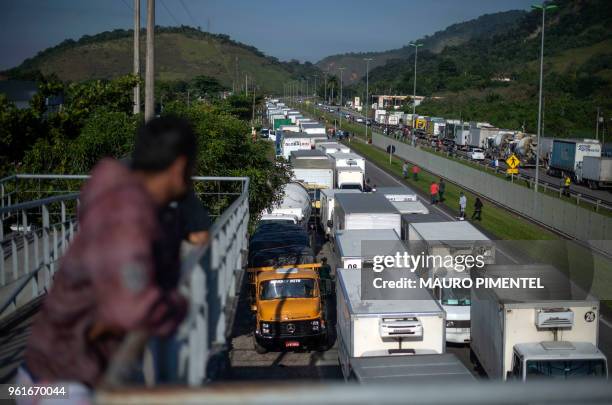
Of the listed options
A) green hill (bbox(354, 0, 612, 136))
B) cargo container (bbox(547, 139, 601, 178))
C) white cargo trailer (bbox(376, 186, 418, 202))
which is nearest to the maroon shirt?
white cargo trailer (bbox(376, 186, 418, 202))

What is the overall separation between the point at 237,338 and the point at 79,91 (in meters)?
8.08

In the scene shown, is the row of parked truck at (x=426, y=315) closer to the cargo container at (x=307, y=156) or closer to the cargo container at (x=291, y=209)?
the cargo container at (x=291, y=209)

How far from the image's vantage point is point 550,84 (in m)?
118

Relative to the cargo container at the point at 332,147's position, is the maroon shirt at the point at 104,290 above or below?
above

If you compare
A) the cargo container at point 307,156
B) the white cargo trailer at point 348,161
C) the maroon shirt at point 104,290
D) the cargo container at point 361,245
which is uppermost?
the maroon shirt at point 104,290

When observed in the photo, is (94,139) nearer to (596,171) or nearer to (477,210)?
(477,210)

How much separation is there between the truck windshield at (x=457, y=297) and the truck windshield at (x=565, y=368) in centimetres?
473

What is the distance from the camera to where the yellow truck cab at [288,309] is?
17.4 metres

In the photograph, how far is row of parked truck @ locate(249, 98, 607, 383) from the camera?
13078 millimetres

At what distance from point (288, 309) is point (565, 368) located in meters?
6.97

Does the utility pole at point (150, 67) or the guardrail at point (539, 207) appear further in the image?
the guardrail at point (539, 207)

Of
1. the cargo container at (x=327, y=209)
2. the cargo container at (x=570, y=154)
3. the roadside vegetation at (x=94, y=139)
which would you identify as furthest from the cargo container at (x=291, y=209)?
the cargo container at (x=570, y=154)

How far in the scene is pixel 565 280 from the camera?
49.4 ft

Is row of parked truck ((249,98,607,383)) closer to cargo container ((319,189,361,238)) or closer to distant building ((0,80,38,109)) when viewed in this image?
cargo container ((319,189,361,238))
